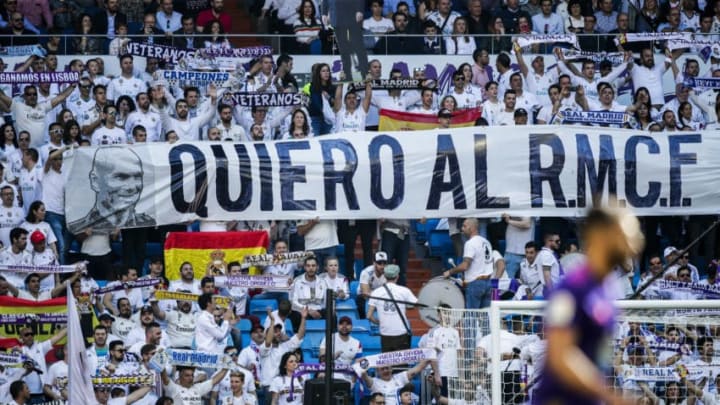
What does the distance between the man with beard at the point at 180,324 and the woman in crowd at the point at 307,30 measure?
18.2 feet

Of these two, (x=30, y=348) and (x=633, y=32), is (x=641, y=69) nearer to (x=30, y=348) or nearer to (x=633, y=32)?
(x=633, y=32)

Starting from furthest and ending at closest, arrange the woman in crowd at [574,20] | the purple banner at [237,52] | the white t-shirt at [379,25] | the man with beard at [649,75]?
the woman in crowd at [574,20] < the white t-shirt at [379,25] < the man with beard at [649,75] < the purple banner at [237,52]

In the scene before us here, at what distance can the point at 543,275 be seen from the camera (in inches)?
672

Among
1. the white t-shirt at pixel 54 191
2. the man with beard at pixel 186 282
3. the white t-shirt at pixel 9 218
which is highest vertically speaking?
the white t-shirt at pixel 54 191

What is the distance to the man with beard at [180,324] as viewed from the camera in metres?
16.0

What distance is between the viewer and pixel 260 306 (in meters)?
17.3

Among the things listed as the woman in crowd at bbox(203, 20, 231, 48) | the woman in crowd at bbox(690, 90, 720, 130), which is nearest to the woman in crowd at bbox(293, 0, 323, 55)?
the woman in crowd at bbox(203, 20, 231, 48)

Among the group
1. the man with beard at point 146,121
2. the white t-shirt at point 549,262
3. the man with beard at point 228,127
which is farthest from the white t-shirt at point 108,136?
the white t-shirt at point 549,262

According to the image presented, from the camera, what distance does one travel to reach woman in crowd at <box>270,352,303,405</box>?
50.0ft

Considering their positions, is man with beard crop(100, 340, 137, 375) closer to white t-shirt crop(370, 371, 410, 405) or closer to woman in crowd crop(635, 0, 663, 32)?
white t-shirt crop(370, 371, 410, 405)

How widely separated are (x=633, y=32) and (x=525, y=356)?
382 inches

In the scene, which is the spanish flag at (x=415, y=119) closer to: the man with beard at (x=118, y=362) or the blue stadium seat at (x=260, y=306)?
the blue stadium seat at (x=260, y=306)

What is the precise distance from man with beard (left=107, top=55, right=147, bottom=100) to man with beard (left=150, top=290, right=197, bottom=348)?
12.7ft

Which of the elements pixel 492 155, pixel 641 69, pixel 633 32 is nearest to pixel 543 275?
pixel 492 155
